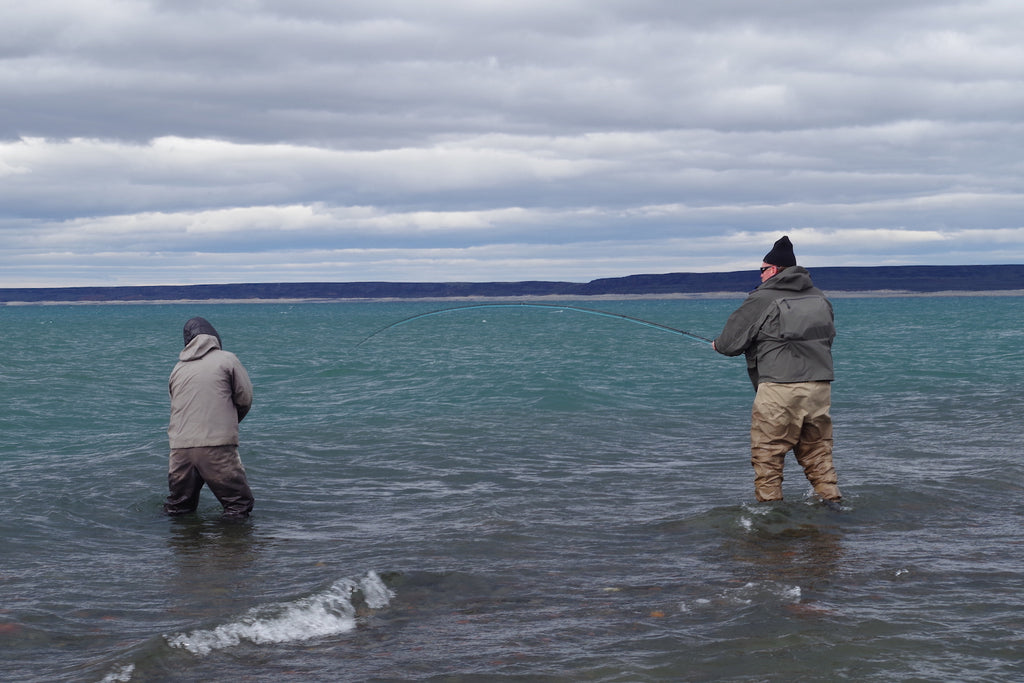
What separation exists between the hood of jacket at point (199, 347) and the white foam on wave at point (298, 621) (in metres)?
2.90

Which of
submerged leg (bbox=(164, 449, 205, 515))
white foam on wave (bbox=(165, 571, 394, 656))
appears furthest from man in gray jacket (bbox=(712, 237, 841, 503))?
submerged leg (bbox=(164, 449, 205, 515))

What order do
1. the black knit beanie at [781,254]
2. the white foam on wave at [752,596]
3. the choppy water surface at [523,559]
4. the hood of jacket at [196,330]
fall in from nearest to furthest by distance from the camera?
the choppy water surface at [523,559] < the white foam on wave at [752,596] < the black knit beanie at [781,254] < the hood of jacket at [196,330]

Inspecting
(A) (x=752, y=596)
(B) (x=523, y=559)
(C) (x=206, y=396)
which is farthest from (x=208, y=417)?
(A) (x=752, y=596)

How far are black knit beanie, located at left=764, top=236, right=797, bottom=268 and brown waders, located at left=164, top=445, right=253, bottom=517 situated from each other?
4.70 metres

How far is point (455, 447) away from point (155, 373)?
2265 cm

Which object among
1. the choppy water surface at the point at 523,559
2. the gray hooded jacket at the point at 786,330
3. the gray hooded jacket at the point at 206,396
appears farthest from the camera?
the gray hooded jacket at the point at 206,396

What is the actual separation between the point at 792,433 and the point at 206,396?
476cm

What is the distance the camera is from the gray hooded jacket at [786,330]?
7.90 metres

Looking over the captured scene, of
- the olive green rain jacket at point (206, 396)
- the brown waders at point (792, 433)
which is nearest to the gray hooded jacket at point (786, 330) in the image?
the brown waders at point (792, 433)

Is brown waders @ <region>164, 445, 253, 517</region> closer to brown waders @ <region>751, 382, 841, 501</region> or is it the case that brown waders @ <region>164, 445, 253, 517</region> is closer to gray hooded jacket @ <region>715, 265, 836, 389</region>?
gray hooded jacket @ <region>715, 265, 836, 389</region>

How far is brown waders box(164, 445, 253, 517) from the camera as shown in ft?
27.9

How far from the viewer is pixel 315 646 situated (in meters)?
5.55

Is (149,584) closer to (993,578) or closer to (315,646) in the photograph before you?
(315,646)

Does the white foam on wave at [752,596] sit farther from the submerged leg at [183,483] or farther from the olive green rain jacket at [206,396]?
the submerged leg at [183,483]
